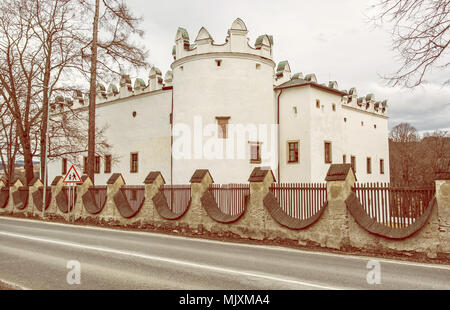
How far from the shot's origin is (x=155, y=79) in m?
30.3

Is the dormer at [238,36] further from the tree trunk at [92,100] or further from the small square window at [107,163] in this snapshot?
the small square window at [107,163]

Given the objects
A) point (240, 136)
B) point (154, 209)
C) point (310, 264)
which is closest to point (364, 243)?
point (310, 264)

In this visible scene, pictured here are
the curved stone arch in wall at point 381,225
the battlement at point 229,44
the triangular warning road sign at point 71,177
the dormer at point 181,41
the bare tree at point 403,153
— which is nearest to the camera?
the curved stone arch in wall at point 381,225

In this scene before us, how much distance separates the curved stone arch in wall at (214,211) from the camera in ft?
45.9

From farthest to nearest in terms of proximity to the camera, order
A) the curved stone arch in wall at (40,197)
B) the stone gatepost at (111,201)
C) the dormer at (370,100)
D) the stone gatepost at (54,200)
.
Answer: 1. the dormer at (370,100)
2. the curved stone arch in wall at (40,197)
3. the stone gatepost at (54,200)
4. the stone gatepost at (111,201)

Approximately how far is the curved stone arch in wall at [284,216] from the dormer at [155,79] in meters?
19.1

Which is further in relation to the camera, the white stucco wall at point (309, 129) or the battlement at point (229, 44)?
the white stucco wall at point (309, 129)

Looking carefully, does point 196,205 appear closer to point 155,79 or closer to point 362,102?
point 155,79

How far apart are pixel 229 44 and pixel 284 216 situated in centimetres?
1539

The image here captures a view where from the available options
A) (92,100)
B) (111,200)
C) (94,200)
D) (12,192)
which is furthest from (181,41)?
(12,192)

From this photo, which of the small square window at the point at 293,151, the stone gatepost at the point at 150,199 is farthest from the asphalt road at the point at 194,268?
the small square window at the point at 293,151

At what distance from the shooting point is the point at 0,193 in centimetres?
2908

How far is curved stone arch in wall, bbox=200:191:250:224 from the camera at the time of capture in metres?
14.0

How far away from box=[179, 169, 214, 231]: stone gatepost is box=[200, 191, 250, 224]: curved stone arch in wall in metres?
0.18
